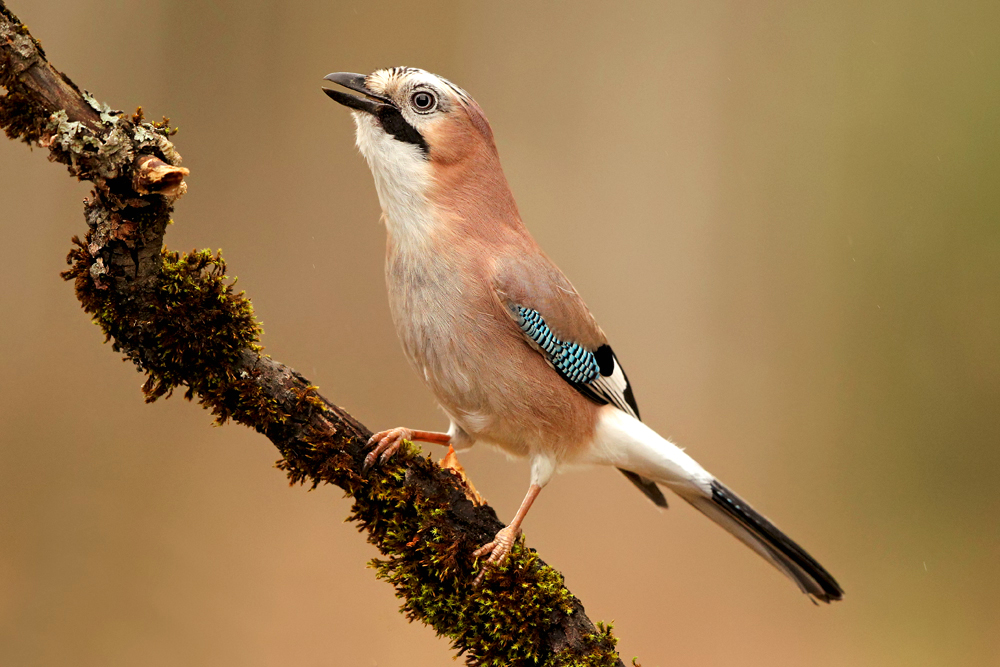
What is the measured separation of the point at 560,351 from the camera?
2666 millimetres

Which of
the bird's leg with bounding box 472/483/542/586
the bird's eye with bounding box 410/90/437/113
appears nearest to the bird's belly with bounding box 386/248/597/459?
the bird's leg with bounding box 472/483/542/586

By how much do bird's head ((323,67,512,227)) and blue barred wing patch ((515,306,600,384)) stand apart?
1.48ft

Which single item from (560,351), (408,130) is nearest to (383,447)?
(560,351)

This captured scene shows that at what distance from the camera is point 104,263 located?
189 cm

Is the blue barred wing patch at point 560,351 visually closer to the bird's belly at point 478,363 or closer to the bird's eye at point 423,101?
the bird's belly at point 478,363

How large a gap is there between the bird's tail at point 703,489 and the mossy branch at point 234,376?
0.59 metres

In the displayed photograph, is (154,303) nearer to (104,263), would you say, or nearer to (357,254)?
(104,263)

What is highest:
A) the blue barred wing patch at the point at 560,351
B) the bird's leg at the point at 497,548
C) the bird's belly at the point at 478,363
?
the blue barred wing patch at the point at 560,351

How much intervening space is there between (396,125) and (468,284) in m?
0.52

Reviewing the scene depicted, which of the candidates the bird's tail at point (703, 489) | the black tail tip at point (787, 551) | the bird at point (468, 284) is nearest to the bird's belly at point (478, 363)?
the bird at point (468, 284)

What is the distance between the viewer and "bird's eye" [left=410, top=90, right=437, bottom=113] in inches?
99.1

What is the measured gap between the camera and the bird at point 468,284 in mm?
2492

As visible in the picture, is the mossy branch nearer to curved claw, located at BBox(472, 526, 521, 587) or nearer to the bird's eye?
curved claw, located at BBox(472, 526, 521, 587)

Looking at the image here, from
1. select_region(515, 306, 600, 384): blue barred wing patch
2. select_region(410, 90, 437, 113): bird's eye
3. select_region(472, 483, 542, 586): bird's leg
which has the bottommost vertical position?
select_region(472, 483, 542, 586): bird's leg
